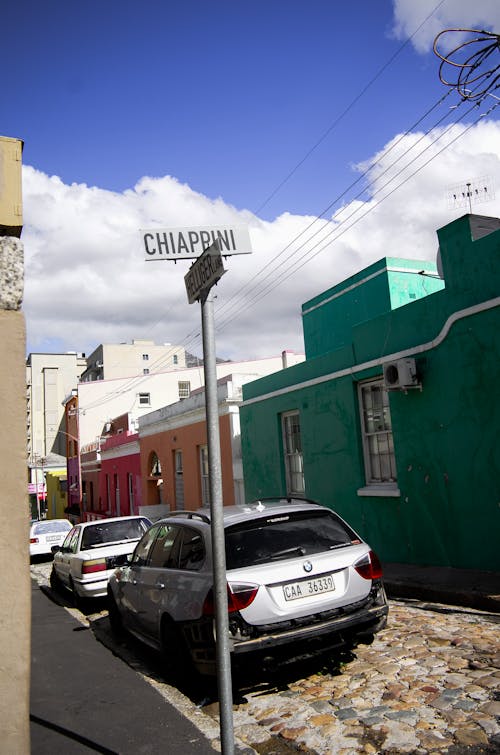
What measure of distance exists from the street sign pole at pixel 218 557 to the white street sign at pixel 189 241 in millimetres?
315

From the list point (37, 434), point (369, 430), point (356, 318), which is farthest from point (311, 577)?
point (37, 434)

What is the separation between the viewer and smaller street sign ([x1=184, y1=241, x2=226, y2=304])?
3283 millimetres

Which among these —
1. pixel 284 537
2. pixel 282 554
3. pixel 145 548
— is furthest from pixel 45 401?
pixel 282 554

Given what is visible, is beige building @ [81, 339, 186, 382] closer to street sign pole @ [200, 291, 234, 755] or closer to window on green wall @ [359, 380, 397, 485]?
window on green wall @ [359, 380, 397, 485]

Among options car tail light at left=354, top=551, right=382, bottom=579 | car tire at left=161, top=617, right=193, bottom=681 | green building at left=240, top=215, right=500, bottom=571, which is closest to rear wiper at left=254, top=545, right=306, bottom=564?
car tail light at left=354, top=551, right=382, bottom=579

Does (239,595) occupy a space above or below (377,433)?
below

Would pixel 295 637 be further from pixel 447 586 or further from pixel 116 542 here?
pixel 116 542

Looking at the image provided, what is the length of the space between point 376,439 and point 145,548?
203 inches

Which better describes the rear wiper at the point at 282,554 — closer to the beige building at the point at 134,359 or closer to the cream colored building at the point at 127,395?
the cream colored building at the point at 127,395

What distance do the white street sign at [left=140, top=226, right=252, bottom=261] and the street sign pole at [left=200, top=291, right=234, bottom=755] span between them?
1.03ft

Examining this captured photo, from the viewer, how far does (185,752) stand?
13.8 ft

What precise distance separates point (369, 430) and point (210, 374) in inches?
324

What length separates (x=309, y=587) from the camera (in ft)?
16.9

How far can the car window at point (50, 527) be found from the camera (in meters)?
20.0
